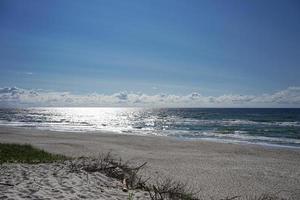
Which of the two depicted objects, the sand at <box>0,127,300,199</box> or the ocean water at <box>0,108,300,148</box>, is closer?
the sand at <box>0,127,300,199</box>

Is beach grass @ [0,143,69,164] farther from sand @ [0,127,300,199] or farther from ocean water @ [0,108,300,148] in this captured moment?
ocean water @ [0,108,300,148]

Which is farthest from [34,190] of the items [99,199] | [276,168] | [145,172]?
[276,168]

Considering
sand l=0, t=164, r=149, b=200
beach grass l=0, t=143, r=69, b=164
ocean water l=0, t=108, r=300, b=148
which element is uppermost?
sand l=0, t=164, r=149, b=200

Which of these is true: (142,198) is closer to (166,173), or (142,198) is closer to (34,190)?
(34,190)

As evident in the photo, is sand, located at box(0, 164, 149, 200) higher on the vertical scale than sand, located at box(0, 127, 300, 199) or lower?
higher

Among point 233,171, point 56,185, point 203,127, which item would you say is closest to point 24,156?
point 56,185

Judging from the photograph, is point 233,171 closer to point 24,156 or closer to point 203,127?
point 24,156

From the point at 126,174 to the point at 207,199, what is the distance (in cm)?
290

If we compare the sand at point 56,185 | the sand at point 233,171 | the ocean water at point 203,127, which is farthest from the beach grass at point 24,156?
the ocean water at point 203,127

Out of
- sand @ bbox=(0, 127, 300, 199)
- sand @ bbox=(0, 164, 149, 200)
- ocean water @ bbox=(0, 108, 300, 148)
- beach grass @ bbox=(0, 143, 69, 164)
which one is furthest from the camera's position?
ocean water @ bbox=(0, 108, 300, 148)

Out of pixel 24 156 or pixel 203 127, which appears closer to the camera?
pixel 24 156

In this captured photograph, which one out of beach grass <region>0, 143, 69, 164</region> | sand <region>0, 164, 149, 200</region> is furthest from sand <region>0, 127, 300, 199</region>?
beach grass <region>0, 143, 69, 164</region>

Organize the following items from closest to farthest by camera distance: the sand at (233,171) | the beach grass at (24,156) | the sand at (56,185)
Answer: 1. the sand at (56,185)
2. the sand at (233,171)
3. the beach grass at (24,156)

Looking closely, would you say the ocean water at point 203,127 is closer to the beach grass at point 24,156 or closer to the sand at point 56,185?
the beach grass at point 24,156
